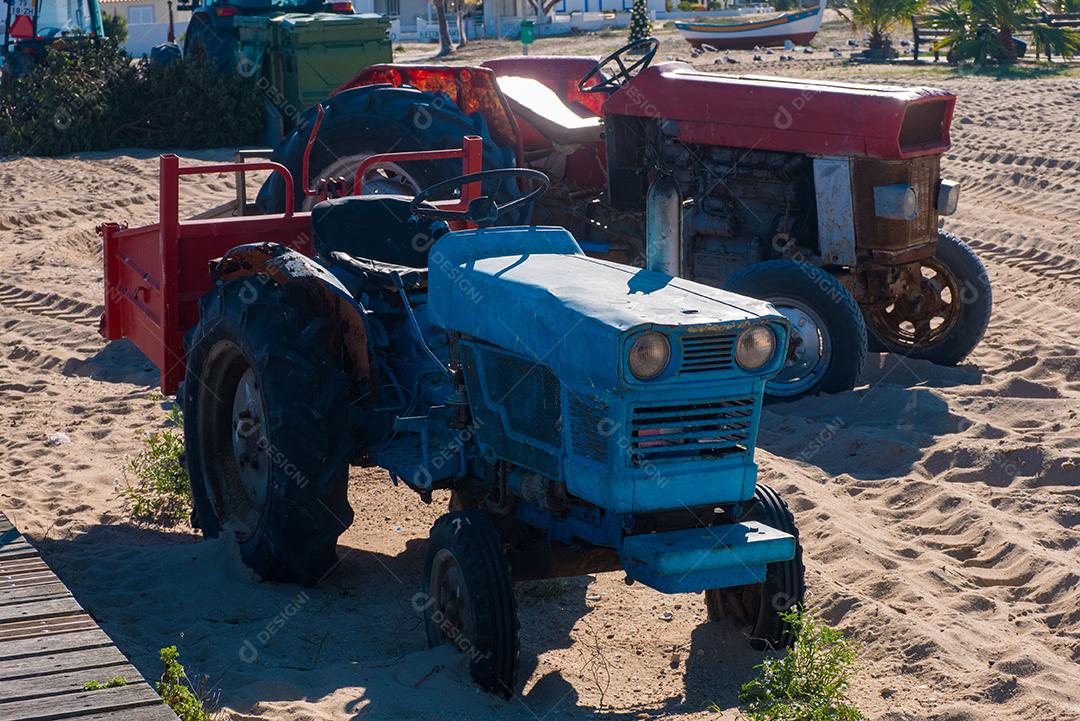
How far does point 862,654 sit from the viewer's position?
4867 millimetres

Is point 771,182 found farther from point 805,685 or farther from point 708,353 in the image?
point 805,685

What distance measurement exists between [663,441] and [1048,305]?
21.3ft

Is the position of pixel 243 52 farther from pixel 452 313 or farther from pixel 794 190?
pixel 452 313

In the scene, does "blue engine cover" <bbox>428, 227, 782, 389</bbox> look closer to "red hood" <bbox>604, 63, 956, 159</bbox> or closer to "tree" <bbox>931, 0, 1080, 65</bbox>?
"red hood" <bbox>604, 63, 956, 159</bbox>

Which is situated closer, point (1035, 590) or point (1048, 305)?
point (1035, 590)

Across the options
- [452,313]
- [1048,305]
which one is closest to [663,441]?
[452,313]

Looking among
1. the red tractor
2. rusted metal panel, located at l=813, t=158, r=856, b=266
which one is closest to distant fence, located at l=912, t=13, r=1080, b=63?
the red tractor

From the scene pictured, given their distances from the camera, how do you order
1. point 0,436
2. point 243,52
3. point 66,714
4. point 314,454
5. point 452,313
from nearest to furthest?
point 66,714 → point 452,313 → point 314,454 → point 0,436 → point 243,52

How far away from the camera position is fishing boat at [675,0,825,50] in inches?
1442

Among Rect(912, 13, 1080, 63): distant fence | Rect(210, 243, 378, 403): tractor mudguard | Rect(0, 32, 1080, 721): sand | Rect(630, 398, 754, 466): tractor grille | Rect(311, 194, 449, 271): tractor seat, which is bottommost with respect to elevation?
Rect(0, 32, 1080, 721): sand

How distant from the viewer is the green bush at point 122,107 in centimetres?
1805

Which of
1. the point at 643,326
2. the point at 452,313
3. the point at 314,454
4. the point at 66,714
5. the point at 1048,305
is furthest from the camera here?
the point at 1048,305

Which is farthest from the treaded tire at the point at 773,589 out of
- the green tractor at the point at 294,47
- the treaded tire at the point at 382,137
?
the green tractor at the point at 294,47

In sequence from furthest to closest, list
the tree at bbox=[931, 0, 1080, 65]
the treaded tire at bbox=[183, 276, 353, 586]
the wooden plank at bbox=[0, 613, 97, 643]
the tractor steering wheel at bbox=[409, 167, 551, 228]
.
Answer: the tree at bbox=[931, 0, 1080, 65], the treaded tire at bbox=[183, 276, 353, 586], the tractor steering wheel at bbox=[409, 167, 551, 228], the wooden plank at bbox=[0, 613, 97, 643]
